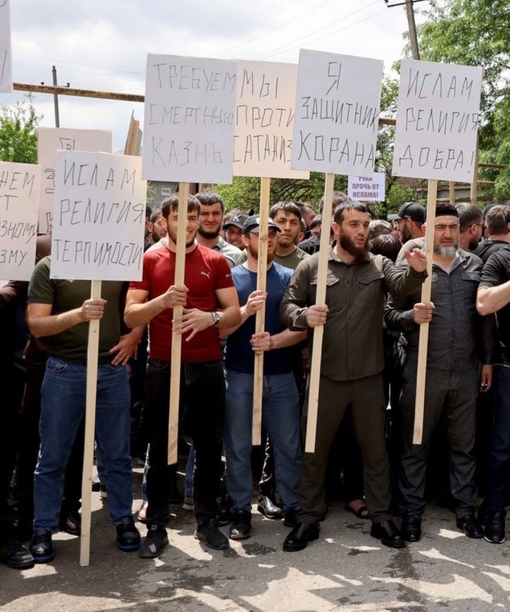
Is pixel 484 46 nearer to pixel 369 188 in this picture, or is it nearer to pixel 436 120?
pixel 369 188

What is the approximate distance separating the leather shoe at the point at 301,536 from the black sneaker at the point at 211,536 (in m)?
0.37

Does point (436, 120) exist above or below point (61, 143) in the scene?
above

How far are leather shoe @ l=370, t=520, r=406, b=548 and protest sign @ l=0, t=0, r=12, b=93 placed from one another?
3.39 m

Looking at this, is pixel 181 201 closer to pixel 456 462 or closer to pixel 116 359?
pixel 116 359

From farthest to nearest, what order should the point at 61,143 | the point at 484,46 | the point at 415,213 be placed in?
the point at 484,46 < the point at 415,213 < the point at 61,143

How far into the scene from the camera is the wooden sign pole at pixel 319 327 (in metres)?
4.68

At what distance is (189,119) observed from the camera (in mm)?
4555

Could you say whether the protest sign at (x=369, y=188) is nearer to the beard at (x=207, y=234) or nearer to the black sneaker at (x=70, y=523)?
the beard at (x=207, y=234)

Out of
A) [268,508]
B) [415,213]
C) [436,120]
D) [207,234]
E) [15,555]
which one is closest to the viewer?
[15,555]

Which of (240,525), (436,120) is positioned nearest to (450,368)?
(436,120)

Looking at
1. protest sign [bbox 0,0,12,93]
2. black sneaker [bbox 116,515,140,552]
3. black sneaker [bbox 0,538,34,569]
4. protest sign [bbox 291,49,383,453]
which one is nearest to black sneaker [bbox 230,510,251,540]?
black sneaker [bbox 116,515,140,552]

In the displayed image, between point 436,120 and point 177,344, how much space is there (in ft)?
6.69

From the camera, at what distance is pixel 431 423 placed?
17.0 feet

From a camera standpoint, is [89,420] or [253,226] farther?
[253,226]
